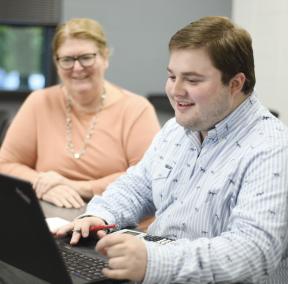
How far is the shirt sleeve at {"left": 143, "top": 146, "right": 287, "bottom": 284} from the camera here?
4.43 feet

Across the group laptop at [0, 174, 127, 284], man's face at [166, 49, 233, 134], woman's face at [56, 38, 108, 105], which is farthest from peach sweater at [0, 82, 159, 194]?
laptop at [0, 174, 127, 284]

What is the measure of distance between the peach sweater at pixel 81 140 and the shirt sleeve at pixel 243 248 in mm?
1190

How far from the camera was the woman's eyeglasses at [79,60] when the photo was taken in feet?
8.52

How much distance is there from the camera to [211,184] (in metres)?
1.59

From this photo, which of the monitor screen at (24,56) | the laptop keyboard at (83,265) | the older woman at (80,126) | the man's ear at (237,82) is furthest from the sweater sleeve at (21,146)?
the monitor screen at (24,56)

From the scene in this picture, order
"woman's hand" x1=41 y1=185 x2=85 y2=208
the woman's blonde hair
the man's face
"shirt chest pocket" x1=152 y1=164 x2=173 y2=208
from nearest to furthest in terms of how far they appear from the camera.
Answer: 1. the man's face
2. "shirt chest pocket" x1=152 y1=164 x2=173 y2=208
3. "woman's hand" x1=41 y1=185 x2=85 y2=208
4. the woman's blonde hair

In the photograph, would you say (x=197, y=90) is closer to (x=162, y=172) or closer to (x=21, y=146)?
(x=162, y=172)

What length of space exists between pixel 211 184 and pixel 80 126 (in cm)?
119

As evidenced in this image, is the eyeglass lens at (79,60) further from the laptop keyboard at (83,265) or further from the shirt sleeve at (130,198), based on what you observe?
the laptop keyboard at (83,265)

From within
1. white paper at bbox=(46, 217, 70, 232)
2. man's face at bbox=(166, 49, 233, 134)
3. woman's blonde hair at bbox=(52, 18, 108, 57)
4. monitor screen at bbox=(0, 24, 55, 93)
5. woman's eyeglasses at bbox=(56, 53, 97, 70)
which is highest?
man's face at bbox=(166, 49, 233, 134)

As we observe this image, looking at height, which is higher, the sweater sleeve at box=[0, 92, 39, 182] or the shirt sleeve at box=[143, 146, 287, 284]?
the shirt sleeve at box=[143, 146, 287, 284]

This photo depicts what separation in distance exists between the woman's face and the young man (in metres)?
0.83

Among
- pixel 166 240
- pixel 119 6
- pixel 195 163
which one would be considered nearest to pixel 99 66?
pixel 195 163

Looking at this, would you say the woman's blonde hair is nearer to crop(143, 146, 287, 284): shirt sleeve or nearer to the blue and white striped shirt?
the blue and white striped shirt
